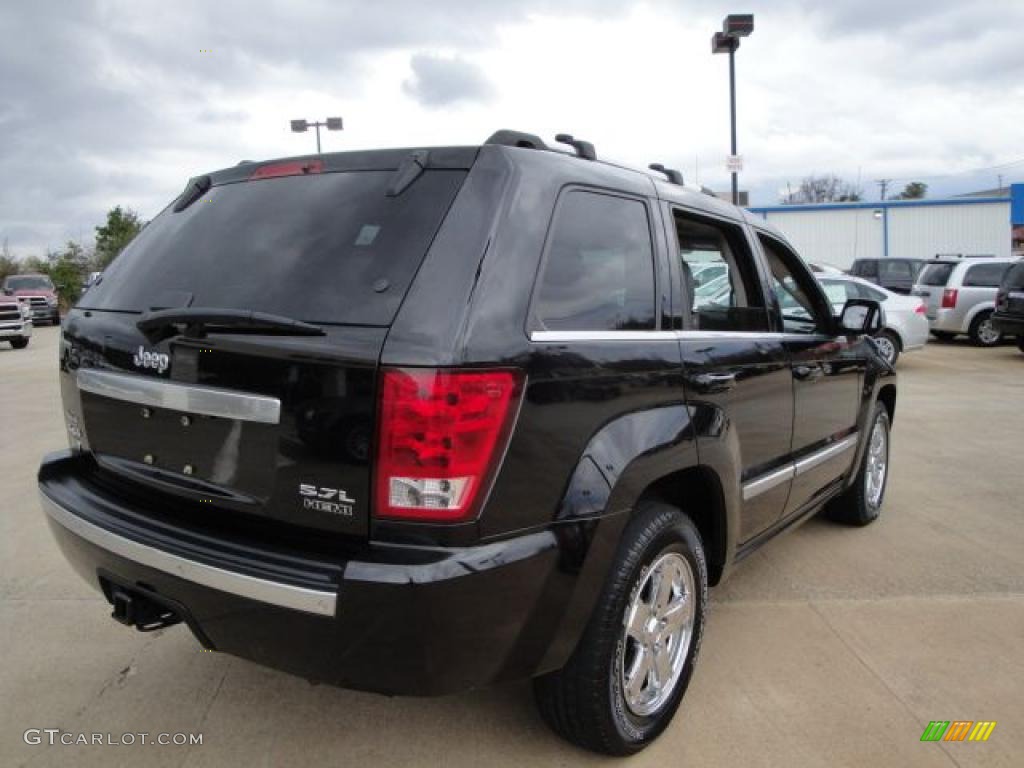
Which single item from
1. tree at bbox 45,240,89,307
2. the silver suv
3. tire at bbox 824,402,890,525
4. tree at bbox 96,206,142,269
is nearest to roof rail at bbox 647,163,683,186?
tire at bbox 824,402,890,525

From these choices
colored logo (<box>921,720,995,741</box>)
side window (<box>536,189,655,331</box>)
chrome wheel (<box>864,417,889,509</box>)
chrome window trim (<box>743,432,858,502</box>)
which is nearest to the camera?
side window (<box>536,189,655,331</box>)

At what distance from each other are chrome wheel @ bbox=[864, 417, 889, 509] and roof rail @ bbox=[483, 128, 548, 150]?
10.5ft

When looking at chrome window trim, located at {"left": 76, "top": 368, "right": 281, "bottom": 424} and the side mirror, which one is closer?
chrome window trim, located at {"left": 76, "top": 368, "right": 281, "bottom": 424}

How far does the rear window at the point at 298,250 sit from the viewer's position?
6.90ft

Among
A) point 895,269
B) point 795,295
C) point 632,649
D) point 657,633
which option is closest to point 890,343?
point 795,295

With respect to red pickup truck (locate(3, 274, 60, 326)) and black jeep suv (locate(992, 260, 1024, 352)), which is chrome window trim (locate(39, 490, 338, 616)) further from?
red pickup truck (locate(3, 274, 60, 326))

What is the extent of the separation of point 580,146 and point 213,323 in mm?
1253

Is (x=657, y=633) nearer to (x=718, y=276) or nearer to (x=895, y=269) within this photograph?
(x=718, y=276)

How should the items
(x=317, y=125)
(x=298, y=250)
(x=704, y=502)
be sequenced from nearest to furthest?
1. (x=298, y=250)
2. (x=704, y=502)
3. (x=317, y=125)

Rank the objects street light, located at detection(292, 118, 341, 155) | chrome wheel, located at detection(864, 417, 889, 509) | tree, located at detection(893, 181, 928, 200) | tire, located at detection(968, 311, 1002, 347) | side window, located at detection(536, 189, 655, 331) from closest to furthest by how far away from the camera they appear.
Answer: side window, located at detection(536, 189, 655, 331) < chrome wheel, located at detection(864, 417, 889, 509) < tire, located at detection(968, 311, 1002, 347) < street light, located at detection(292, 118, 341, 155) < tree, located at detection(893, 181, 928, 200)

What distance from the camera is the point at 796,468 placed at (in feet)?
11.6

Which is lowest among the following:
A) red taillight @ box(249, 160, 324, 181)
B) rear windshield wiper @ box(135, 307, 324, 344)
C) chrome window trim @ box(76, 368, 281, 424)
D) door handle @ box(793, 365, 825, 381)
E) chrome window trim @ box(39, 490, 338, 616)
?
chrome window trim @ box(39, 490, 338, 616)

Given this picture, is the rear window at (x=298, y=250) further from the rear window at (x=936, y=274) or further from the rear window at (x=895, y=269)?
the rear window at (x=895, y=269)

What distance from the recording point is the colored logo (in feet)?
Result: 8.71
